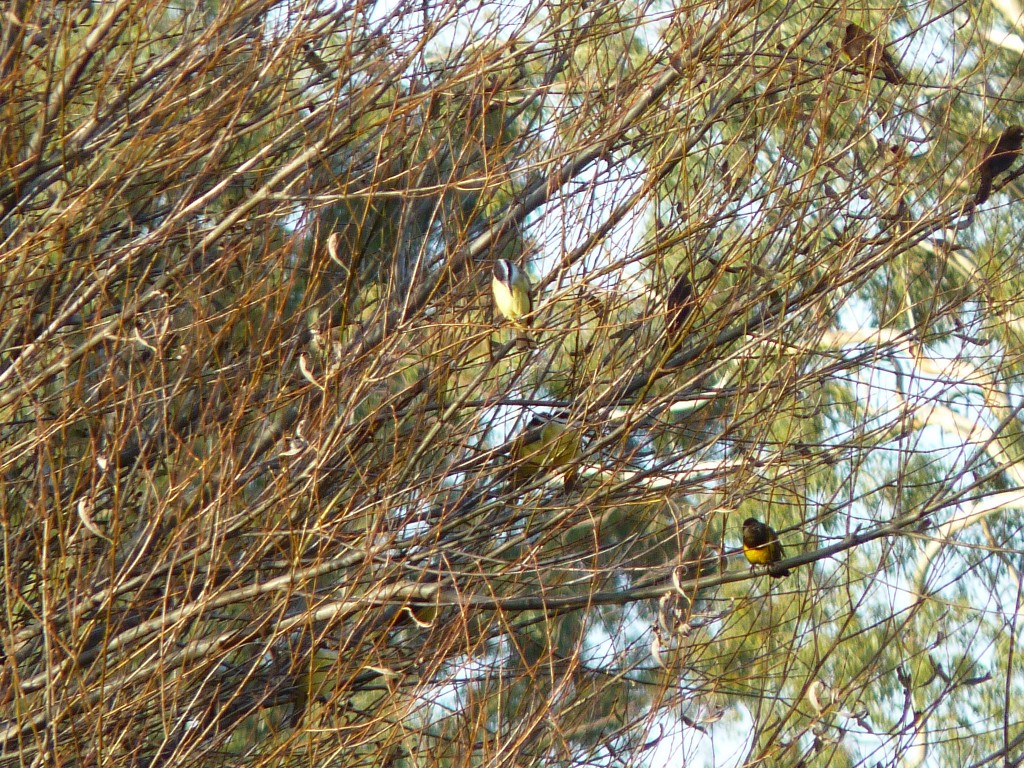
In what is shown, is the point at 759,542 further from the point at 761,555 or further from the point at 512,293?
the point at 512,293

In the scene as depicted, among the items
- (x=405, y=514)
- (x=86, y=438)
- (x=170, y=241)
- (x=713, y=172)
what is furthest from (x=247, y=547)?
(x=713, y=172)

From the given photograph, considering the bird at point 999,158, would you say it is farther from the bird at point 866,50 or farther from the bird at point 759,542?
the bird at point 759,542

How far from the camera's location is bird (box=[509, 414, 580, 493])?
3.88m

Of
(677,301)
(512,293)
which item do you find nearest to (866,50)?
(677,301)

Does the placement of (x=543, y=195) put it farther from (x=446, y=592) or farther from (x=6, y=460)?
(x=6, y=460)

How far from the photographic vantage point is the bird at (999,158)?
157 inches

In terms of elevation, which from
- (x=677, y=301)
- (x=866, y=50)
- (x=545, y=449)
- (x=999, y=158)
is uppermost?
(x=866, y=50)

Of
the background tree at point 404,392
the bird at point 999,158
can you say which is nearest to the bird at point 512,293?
the background tree at point 404,392

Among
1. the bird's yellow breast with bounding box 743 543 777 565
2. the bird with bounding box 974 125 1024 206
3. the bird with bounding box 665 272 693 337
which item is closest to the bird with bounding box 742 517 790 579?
the bird's yellow breast with bounding box 743 543 777 565

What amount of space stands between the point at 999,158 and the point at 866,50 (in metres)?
0.60

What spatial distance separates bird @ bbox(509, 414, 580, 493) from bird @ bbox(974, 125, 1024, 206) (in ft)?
5.13

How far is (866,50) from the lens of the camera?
13.5 feet

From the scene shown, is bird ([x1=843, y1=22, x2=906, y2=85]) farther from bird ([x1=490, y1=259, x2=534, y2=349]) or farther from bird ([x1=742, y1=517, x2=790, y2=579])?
bird ([x1=742, y1=517, x2=790, y2=579])

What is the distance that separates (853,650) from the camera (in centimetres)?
919
